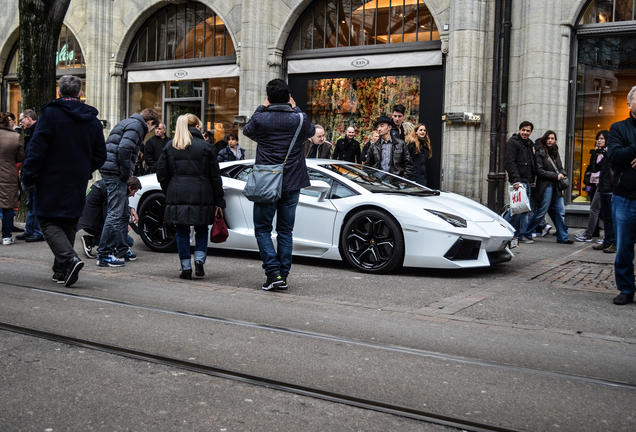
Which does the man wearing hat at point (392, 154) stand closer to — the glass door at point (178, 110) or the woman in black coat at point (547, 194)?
the woman in black coat at point (547, 194)

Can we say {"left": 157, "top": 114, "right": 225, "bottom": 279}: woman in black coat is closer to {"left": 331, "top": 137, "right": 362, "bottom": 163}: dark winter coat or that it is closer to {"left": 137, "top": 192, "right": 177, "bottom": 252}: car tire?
{"left": 137, "top": 192, "right": 177, "bottom": 252}: car tire

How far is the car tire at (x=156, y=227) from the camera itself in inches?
382

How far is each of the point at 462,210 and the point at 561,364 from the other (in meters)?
3.86

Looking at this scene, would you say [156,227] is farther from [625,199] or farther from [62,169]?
[625,199]

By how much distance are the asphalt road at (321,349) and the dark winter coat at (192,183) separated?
700 millimetres

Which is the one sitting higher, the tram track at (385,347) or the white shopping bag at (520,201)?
the white shopping bag at (520,201)

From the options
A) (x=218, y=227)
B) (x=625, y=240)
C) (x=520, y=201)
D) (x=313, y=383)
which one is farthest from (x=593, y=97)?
(x=313, y=383)

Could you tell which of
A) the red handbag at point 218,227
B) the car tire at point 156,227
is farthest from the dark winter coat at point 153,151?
the red handbag at point 218,227

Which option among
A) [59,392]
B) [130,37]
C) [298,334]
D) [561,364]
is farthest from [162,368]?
[130,37]

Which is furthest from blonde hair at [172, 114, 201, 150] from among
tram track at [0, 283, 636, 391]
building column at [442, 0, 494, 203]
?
building column at [442, 0, 494, 203]

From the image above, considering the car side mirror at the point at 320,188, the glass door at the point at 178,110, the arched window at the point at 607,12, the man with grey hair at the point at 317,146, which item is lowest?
the car side mirror at the point at 320,188

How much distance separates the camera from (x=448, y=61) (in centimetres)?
1462

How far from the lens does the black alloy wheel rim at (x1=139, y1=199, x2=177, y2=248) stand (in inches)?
383

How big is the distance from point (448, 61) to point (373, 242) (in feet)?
24.5
